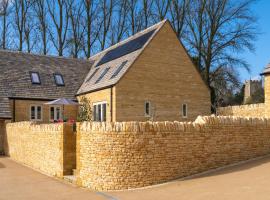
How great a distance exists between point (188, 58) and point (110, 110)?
6895mm

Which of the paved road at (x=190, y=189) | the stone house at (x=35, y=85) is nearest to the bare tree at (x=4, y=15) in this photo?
the stone house at (x=35, y=85)

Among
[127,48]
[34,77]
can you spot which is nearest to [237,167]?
[127,48]

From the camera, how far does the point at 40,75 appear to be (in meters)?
31.0

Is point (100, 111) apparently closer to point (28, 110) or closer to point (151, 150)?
point (28, 110)

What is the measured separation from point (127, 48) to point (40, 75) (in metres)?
8.05

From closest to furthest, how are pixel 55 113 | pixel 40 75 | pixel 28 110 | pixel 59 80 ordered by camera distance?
1. pixel 28 110
2. pixel 55 113
3. pixel 40 75
4. pixel 59 80

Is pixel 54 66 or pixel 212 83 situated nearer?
pixel 54 66

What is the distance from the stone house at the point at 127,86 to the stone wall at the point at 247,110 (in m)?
2.34

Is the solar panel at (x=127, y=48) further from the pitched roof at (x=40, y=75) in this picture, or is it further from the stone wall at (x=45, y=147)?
the stone wall at (x=45, y=147)

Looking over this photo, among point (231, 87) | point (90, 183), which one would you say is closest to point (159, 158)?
point (90, 183)

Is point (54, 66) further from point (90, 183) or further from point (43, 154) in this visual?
point (90, 183)

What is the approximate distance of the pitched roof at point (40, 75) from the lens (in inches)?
1120

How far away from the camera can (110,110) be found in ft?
78.0

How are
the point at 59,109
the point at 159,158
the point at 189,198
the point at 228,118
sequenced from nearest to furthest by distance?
the point at 189,198
the point at 159,158
the point at 228,118
the point at 59,109
